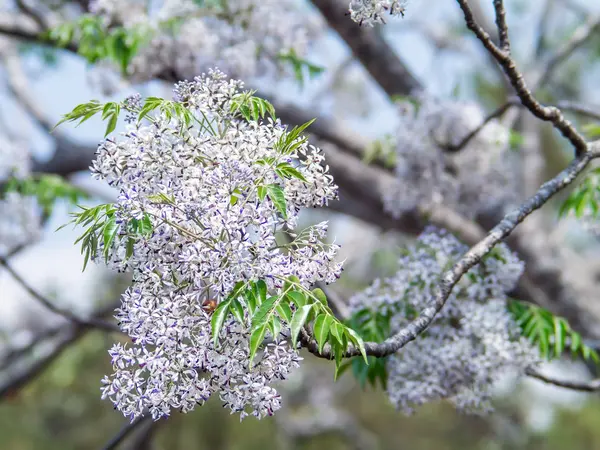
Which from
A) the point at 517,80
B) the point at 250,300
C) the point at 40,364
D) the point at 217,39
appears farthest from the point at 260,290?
the point at 40,364

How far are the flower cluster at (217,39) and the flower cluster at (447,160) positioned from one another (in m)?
1.04

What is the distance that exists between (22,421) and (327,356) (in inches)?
788

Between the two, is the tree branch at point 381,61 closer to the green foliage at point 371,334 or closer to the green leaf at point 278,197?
the green foliage at point 371,334

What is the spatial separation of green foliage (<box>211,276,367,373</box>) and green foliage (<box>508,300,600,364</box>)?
5.15 ft

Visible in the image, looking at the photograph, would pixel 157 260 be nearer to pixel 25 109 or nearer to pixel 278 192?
pixel 278 192

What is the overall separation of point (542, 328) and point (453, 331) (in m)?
0.45

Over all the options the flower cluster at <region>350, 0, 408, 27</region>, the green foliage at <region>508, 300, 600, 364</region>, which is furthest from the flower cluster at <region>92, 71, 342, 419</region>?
the green foliage at <region>508, 300, 600, 364</region>

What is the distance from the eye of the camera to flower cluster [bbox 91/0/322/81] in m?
4.66

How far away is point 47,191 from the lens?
4.96 metres

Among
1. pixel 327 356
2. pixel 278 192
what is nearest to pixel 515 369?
pixel 327 356

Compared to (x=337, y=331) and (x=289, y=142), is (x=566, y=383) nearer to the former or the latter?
(x=337, y=331)

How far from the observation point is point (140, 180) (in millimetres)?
2242

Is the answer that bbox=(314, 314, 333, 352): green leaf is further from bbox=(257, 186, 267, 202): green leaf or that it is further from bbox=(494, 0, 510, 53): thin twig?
bbox=(494, 0, 510, 53): thin twig

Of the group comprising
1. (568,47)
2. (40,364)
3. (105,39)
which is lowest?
(40,364)
